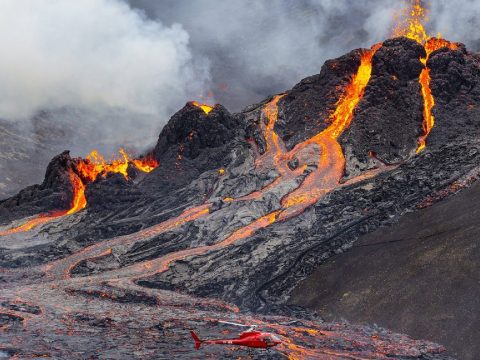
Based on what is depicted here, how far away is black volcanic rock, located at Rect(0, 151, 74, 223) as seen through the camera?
58531mm

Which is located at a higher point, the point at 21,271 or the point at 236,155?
the point at 236,155

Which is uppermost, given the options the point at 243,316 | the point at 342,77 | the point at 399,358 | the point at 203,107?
the point at 203,107

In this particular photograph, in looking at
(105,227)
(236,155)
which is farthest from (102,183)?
(236,155)

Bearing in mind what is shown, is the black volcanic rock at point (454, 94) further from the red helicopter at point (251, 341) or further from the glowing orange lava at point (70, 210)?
the glowing orange lava at point (70, 210)

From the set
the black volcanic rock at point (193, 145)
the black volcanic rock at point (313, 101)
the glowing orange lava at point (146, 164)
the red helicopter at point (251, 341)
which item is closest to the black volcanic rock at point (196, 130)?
the black volcanic rock at point (193, 145)

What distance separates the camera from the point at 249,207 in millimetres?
45719

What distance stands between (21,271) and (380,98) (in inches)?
1591

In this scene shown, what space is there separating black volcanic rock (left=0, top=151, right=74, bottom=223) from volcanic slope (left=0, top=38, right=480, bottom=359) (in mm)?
207

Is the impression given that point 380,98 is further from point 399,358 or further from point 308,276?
point 399,358

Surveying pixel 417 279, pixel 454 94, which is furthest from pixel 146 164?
pixel 417 279

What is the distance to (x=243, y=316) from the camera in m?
29.8

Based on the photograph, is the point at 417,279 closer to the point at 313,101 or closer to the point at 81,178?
the point at 313,101

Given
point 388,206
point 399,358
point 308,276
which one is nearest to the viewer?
point 399,358

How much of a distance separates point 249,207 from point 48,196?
2772 cm
